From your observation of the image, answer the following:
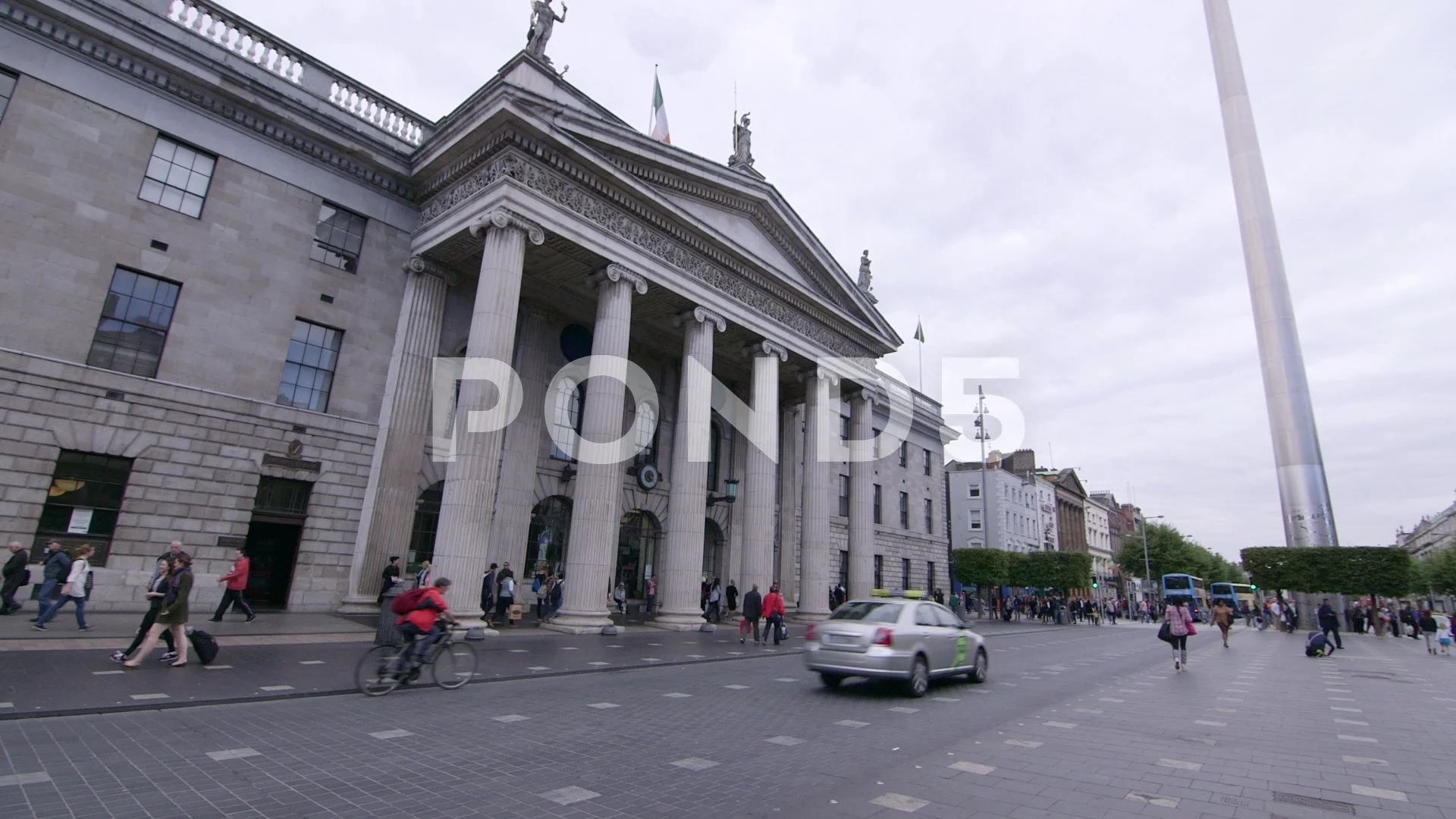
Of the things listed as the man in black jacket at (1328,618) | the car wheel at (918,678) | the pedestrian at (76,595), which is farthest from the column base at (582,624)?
the man in black jacket at (1328,618)

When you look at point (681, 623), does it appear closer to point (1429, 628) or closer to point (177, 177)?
point (177, 177)

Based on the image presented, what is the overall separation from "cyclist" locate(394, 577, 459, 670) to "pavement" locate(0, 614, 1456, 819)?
0.65m

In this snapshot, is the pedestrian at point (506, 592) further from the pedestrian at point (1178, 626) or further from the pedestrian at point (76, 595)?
the pedestrian at point (1178, 626)

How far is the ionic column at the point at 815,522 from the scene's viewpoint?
27.2 metres

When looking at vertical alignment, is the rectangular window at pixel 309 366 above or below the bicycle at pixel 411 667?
above

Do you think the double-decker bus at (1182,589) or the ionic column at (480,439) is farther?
the double-decker bus at (1182,589)

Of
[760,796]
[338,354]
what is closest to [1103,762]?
[760,796]

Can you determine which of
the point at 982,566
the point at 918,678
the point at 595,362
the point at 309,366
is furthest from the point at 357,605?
the point at 982,566

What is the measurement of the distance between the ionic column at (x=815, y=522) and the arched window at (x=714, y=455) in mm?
4151

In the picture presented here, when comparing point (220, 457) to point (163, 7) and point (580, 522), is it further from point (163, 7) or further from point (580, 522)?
point (163, 7)

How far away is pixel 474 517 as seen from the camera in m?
16.3

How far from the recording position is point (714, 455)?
30.2 m

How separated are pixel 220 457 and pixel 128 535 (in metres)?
2.32

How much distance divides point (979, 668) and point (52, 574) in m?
17.0
